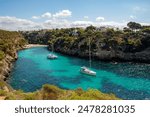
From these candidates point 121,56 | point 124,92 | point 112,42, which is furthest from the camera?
point 112,42

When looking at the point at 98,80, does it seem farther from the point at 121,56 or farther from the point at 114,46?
the point at 114,46

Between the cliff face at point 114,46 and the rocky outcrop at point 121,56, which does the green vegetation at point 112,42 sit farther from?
the rocky outcrop at point 121,56

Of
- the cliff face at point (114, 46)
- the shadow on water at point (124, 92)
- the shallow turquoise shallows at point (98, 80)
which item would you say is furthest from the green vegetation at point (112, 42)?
the shadow on water at point (124, 92)

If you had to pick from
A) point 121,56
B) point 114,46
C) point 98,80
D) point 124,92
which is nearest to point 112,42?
point 114,46

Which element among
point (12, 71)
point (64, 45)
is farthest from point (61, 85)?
point (64, 45)

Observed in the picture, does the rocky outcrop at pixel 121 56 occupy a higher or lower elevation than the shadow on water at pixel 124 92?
higher

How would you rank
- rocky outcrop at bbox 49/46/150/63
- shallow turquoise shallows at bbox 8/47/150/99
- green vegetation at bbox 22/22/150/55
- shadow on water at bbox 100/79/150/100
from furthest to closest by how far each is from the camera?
green vegetation at bbox 22/22/150/55, rocky outcrop at bbox 49/46/150/63, shallow turquoise shallows at bbox 8/47/150/99, shadow on water at bbox 100/79/150/100

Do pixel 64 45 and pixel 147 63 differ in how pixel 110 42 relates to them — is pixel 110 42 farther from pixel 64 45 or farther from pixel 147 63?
pixel 64 45

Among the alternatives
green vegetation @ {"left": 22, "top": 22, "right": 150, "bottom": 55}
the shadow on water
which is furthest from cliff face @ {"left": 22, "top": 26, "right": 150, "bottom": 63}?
the shadow on water

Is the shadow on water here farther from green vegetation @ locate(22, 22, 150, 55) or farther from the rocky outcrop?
green vegetation @ locate(22, 22, 150, 55)

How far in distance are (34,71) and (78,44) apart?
3170 cm

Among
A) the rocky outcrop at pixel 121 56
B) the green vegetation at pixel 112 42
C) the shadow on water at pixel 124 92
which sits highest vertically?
the green vegetation at pixel 112 42

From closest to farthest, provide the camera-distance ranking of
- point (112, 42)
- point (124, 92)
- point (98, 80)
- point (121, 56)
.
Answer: point (124, 92)
point (98, 80)
point (121, 56)
point (112, 42)

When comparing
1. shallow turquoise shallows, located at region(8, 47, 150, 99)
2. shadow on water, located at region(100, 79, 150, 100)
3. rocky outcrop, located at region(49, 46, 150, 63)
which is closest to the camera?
shadow on water, located at region(100, 79, 150, 100)
